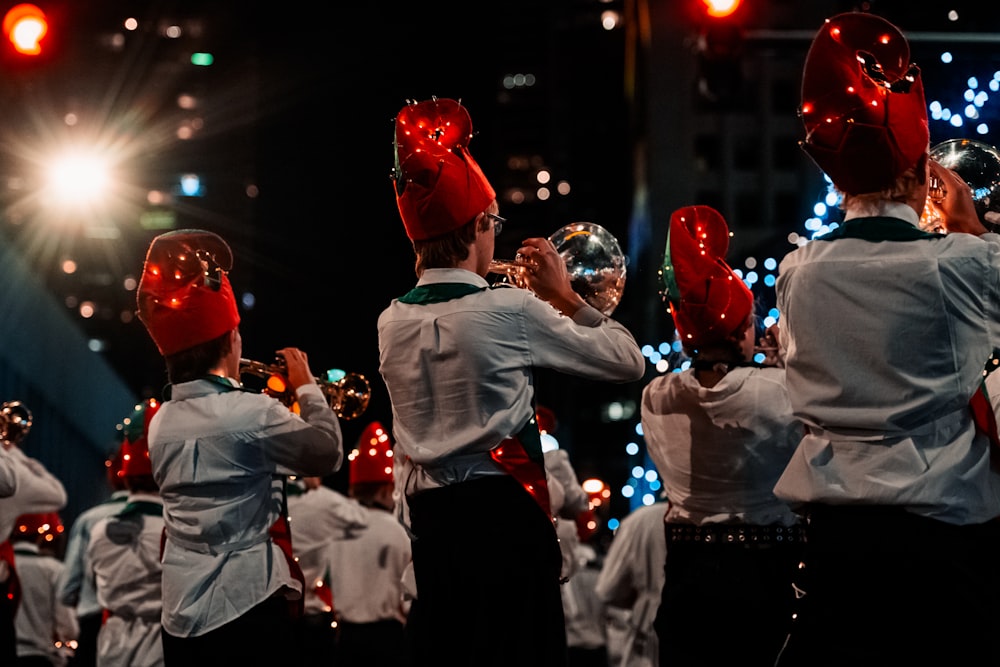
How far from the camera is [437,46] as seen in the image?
491 inches

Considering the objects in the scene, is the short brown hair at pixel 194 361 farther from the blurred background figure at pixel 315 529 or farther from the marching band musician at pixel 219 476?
the blurred background figure at pixel 315 529

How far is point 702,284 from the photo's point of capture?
16.1 feet

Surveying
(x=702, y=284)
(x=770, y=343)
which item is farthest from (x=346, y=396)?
(x=770, y=343)

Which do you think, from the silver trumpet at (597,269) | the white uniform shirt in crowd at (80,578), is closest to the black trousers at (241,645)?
the silver trumpet at (597,269)

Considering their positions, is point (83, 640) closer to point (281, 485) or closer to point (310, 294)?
point (310, 294)

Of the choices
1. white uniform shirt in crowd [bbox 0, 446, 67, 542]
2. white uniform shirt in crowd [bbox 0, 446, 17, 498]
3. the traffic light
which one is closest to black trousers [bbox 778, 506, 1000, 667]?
white uniform shirt in crowd [bbox 0, 446, 17, 498]

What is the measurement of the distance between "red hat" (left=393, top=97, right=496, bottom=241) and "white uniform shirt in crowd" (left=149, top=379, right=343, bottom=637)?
1.20 meters

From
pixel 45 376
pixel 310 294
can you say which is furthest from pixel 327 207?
pixel 45 376

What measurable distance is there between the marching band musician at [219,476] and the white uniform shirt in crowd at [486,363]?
1.07m

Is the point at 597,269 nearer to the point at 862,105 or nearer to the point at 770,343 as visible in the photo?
the point at 770,343

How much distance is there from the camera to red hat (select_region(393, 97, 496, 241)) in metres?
3.97

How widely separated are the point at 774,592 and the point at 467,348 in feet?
5.76

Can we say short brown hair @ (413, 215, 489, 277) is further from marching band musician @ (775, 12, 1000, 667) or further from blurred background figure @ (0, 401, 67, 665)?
blurred background figure @ (0, 401, 67, 665)

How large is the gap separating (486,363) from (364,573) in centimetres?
664
